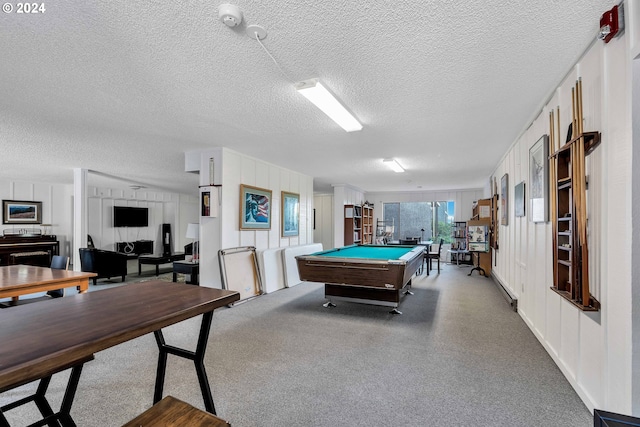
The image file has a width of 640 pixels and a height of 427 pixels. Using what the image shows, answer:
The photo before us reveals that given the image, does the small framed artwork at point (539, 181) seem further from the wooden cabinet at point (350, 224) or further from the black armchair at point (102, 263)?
the black armchair at point (102, 263)

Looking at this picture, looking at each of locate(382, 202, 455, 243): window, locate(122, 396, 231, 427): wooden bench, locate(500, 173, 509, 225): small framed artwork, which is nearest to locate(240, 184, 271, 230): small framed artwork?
locate(122, 396, 231, 427): wooden bench

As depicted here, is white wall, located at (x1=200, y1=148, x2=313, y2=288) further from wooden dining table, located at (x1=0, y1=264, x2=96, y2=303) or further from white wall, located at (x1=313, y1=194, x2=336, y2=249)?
A: white wall, located at (x1=313, y1=194, x2=336, y2=249)

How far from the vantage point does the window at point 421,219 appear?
10828 millimetres

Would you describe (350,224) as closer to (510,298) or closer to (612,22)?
(510,298)

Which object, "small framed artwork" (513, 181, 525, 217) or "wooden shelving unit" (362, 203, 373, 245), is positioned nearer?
"small framed artwork" (513, 181, 525, 217)

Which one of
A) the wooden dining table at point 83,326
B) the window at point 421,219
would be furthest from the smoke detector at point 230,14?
the window at point 421,219

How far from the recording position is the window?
10828 mm

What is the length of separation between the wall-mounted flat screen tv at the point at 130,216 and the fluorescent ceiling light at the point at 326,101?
8.58 meters

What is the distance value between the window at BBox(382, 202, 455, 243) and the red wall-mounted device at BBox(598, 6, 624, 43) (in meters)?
9.34

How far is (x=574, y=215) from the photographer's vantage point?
1.88m

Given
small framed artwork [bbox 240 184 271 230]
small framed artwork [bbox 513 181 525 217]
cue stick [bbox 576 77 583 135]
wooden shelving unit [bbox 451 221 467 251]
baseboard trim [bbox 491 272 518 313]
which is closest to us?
cue stick [bbox 576 77 583 135]

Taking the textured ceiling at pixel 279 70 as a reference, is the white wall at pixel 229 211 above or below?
below

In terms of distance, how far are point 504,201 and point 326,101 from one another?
3.97 meters

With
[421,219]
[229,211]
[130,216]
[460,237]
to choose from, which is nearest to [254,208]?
[229,211]
